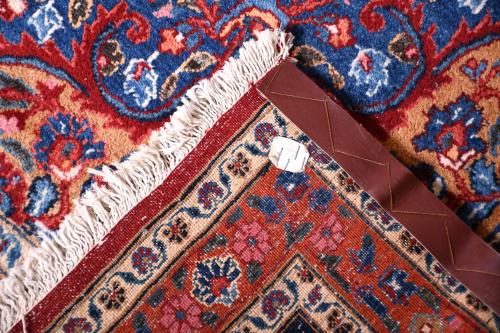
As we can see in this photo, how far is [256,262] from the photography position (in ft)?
2.64

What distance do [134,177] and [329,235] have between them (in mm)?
371

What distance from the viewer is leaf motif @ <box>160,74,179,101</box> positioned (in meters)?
0.86

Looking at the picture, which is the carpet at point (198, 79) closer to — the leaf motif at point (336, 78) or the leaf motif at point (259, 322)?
the leaf motif at point (336, 78)

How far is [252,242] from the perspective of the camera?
0.81 metres

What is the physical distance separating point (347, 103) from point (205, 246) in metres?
0.38

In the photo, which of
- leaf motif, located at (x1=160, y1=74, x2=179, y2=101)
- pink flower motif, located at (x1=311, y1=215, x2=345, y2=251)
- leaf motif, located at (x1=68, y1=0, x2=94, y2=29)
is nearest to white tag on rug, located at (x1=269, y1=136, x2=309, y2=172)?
pink flower motif, located at (x1=311, y1=215, x2=345, y2=251)

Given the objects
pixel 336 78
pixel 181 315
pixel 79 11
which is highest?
pixel 336 78

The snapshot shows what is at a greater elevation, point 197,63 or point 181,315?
point 197,63

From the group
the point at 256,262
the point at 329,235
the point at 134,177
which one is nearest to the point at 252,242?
Answer: the point at 256,262

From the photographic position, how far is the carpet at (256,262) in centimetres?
79

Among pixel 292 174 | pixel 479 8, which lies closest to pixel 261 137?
pixel 292 174

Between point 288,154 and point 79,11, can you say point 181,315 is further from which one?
point 79,11

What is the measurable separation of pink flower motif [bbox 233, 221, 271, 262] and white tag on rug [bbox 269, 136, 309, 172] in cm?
12

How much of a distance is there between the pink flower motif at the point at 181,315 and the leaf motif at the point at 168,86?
38 centimetres
